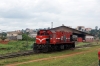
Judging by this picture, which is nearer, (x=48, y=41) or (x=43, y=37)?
(x=43, y=37)

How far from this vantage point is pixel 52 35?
3141cm

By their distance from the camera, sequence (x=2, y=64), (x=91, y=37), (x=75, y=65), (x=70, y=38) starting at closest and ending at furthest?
(x=75, y=65), (x=2, y=64), (x=70, y=38), (x=91, y=37)

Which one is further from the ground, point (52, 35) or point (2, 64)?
point (52, 35)

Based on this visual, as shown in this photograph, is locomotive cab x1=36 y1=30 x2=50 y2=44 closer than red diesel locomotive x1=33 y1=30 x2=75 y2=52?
No

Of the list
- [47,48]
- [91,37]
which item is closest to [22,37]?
[91,37]

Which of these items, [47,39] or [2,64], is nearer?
[2,64]

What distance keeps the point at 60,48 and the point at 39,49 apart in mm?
4744

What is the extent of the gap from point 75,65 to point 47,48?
45.3 ft

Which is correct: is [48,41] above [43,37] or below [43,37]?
below

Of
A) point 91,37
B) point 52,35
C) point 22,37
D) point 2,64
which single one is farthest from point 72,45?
point 91,37

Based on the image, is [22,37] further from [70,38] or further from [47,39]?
[47,39]

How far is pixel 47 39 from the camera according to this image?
31.1 meters

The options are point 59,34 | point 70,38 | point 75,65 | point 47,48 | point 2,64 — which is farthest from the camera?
point 70,38

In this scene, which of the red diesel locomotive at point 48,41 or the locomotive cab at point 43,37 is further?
the locomotive cab at point 43,37
